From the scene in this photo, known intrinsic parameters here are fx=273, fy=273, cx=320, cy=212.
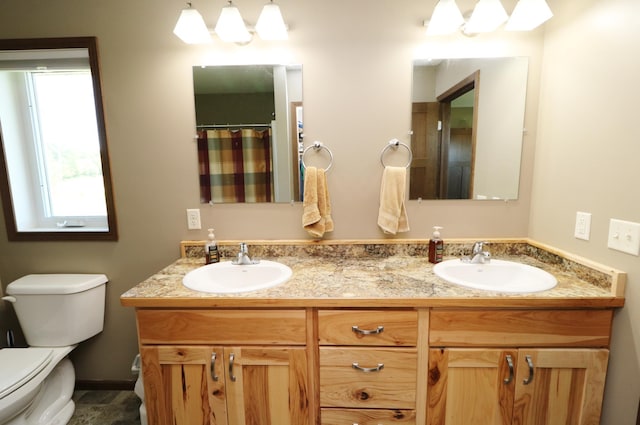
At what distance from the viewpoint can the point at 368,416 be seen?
3.44 ft

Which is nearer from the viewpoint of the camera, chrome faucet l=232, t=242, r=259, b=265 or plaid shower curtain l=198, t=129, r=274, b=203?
chrome faucet l=232, t=242, r=259, b=265

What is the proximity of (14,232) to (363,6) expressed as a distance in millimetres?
2227

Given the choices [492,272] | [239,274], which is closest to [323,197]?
[239,274]

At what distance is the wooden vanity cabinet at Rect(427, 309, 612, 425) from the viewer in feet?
3.23

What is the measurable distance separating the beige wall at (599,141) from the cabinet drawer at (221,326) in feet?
3.76

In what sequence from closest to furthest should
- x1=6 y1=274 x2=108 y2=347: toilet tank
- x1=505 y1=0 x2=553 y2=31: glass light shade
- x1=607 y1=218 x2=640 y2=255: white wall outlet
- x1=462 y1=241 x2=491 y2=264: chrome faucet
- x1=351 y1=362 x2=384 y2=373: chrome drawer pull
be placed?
x1=607 y1=218 x2=640 y2=255: white wall outlet → x1=351 y1=362 x2=384 y2=373: chrome drawer pull → x1=505 y1=0 x2=553 y2=31: glass light shade → x1=462 y1=241 x2=491 y2=264: chrome faucet → x1=6 y1=274 x2=108 y2=347: toilet tank

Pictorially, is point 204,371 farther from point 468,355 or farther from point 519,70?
point 519,70

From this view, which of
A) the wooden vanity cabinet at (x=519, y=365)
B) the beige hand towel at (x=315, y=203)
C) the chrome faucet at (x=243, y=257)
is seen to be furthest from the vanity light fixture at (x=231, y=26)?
the wooden vanity cabinet at (x=519, y=365)

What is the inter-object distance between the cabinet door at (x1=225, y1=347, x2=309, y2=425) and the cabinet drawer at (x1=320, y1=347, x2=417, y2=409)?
0.30 feet

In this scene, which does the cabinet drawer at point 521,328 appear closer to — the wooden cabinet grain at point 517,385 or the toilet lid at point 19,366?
the wooden cabinet grain at point 517,385

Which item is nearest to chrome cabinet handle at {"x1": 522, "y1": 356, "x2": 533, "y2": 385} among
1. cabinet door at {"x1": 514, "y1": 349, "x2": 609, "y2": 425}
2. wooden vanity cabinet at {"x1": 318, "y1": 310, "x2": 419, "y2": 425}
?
cabinet door at {"x1": 514, "y1": 349, "x2": 609, "y2": 425}

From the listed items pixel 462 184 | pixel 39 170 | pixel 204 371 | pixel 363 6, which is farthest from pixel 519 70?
pixel 39 170

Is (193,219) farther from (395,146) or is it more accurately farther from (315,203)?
(395,146)

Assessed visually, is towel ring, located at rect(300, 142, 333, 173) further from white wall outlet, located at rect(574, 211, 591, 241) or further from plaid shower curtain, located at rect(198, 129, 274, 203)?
white wall outlet, located at rect(574, 211, 591, 241)
